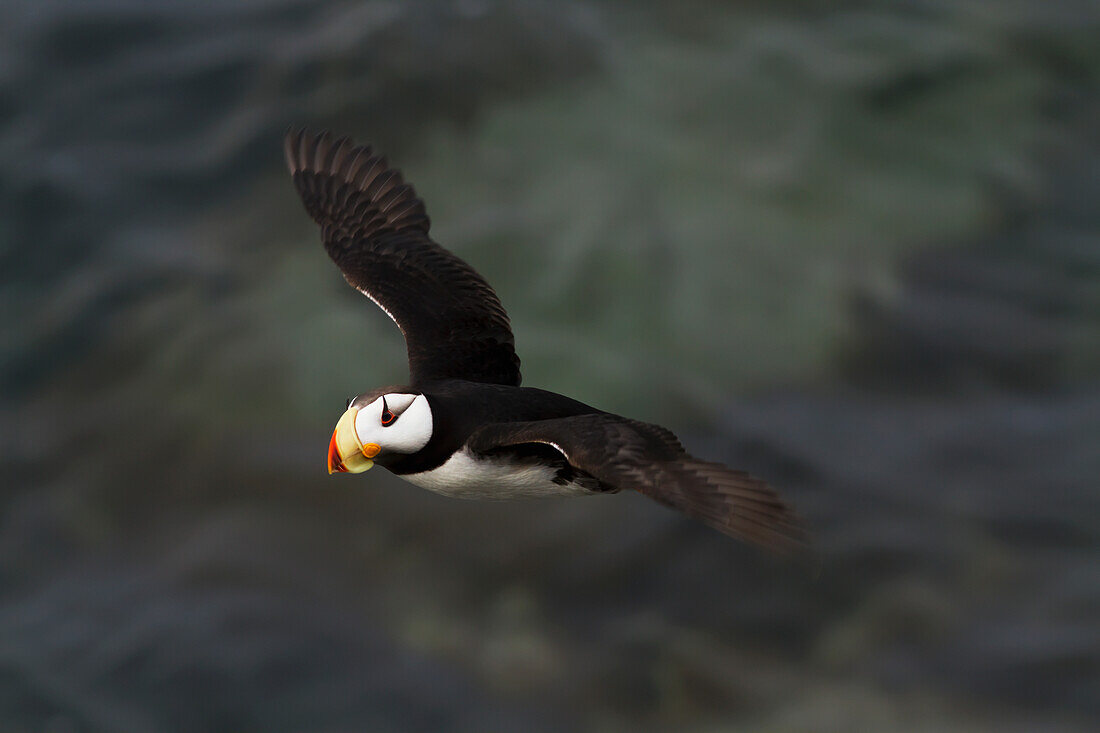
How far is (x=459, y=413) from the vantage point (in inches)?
326

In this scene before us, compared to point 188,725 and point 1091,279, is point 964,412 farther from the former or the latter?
point 188,725

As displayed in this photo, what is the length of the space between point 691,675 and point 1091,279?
563 centimetres

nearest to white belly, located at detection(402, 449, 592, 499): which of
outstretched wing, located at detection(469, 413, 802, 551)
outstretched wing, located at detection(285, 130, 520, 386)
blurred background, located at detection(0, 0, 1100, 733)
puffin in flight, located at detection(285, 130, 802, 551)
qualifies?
puffin in flight, located at detection(285, 130, 802, 551)

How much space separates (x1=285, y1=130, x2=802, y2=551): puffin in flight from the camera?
6.90 metres

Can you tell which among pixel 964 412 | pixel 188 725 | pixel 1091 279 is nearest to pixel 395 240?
pixel 188 725

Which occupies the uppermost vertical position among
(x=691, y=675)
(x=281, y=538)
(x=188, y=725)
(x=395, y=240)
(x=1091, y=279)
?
(x=1091, y=279)

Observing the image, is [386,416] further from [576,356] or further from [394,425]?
[576,356]

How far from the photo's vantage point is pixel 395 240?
1018 cm

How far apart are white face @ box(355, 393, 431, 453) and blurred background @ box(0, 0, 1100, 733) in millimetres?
3721

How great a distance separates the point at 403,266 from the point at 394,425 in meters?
2.08

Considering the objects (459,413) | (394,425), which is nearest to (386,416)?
(394,425)

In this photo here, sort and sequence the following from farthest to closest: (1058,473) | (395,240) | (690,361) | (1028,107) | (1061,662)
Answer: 1. (1028,107)
2. (690,361)
3. (1058,473)
4. (1061,662)
5. (395,240)

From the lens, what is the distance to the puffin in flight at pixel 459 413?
6.90 metres

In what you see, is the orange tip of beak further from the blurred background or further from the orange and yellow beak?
the blurred background
